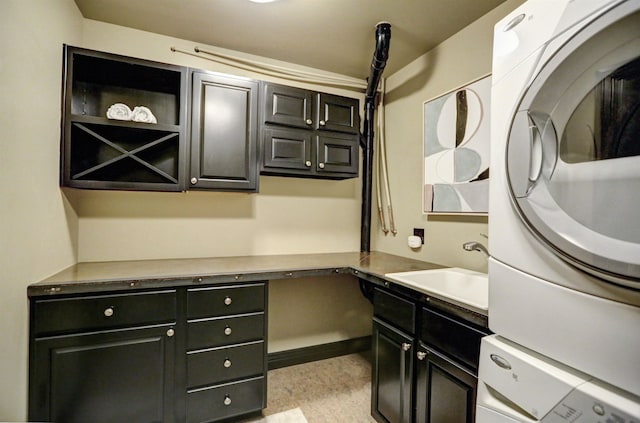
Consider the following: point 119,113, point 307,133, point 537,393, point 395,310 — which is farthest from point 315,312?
point 119,113

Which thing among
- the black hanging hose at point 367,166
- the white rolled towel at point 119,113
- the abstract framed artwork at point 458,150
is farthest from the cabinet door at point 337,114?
the white rolled towel at point 119,113

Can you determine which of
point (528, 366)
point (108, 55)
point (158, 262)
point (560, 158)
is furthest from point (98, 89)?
point (528, 366)

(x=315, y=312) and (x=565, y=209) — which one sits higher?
(x=565, y=209)

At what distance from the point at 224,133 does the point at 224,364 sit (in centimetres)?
142

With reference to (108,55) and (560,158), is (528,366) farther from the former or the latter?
(108,55)

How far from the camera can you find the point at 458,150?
2.02m

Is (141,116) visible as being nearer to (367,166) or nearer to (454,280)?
(367,166)

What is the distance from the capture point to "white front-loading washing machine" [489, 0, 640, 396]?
702 mm

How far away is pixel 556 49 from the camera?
0.84 m

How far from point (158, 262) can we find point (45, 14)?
56.4 inches

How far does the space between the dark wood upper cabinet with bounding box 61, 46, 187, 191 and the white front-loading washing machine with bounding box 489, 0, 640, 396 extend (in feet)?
5.75

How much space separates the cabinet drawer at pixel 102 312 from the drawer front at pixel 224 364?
296 mm

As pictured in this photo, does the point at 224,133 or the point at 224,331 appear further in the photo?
the point at 224,133

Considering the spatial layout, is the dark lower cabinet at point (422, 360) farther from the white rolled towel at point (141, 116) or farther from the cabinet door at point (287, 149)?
the white rolled towel at point (141, 116)
